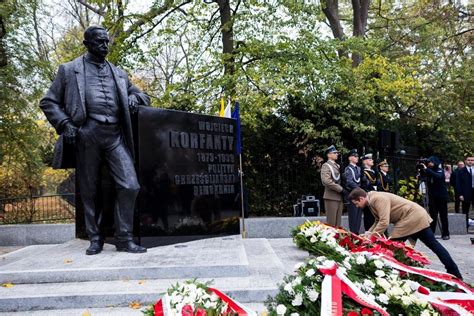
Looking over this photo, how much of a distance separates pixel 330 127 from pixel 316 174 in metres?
1.54

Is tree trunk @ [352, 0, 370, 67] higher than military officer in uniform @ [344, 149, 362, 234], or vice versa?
tree trunk @ [352, 0, 370, 67]

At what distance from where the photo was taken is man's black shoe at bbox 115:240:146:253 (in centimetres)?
561

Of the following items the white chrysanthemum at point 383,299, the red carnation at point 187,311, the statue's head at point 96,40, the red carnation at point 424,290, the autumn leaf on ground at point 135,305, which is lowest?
the autumn leaf on ground at point 135,305

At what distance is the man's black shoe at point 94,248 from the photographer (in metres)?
5.52

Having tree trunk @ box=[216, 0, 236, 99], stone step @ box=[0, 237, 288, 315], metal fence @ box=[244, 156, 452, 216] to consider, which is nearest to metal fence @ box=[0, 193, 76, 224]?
metal fence @ box=[244, 156, 452, 216]

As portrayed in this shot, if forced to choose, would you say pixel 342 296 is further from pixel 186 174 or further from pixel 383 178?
pixel 383 178

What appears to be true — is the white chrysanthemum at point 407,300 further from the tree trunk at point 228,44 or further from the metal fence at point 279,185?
the metal fence at point 279,185

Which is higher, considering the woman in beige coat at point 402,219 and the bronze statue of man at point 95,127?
the bronze statue of man at point 95,127

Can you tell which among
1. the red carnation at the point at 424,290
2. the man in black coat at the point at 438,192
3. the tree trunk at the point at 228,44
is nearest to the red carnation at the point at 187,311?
the red carnation at the point at 424,290

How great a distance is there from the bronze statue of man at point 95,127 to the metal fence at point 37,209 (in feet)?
29.5

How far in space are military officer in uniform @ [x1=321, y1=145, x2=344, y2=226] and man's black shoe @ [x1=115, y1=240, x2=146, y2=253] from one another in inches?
159

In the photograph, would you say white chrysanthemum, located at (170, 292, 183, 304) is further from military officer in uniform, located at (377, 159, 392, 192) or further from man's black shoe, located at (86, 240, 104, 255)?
military officer in uniform, located at (377, 159, 392, 192)

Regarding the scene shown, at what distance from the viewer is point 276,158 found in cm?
1311

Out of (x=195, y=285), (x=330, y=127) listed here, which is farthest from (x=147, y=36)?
(x=195, y=285)
